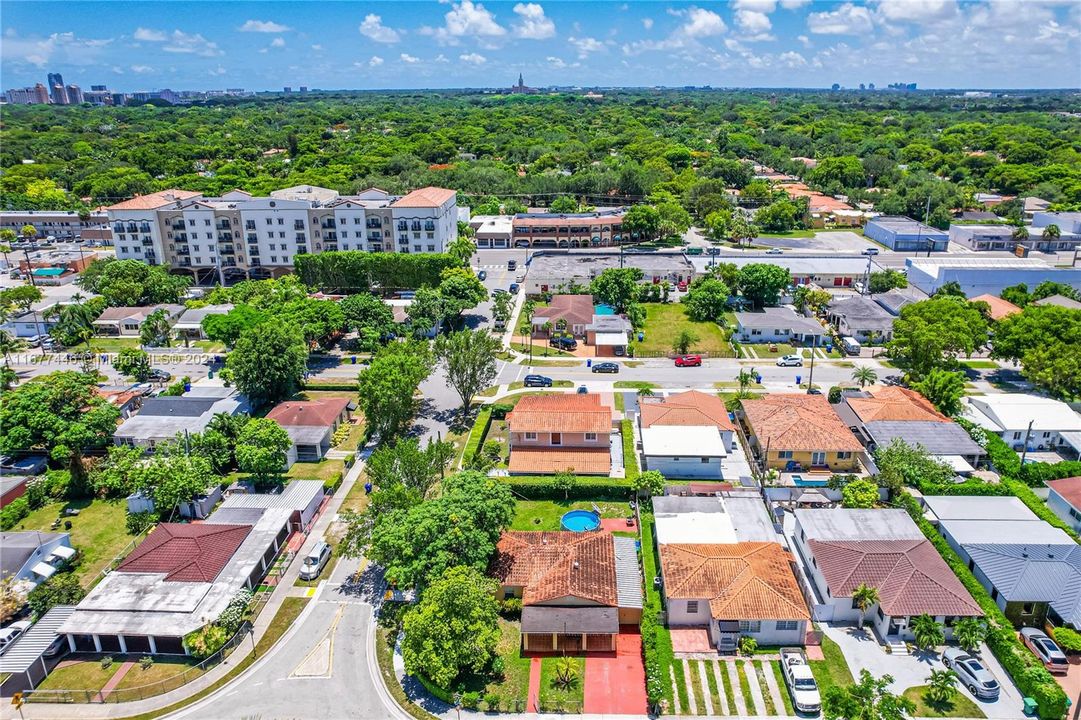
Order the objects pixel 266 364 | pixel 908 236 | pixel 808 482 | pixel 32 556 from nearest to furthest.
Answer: pixel 32 556 < pixel 808 482 < pixel 266 364 < pixel 908 236

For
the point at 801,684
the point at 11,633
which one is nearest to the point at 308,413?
the point at 11,633

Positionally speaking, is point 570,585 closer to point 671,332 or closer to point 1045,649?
point 1045,649

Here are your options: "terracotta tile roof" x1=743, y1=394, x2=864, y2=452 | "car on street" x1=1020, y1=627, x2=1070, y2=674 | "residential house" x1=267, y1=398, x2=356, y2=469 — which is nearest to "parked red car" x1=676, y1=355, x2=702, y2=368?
"terracotta tile roof" x1=743, y1=394, x2=864, y2=452

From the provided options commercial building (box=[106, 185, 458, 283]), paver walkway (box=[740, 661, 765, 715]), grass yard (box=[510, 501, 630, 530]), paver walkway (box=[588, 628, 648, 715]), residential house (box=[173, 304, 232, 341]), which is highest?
commercial building (box=[106, 185, 458, 283])

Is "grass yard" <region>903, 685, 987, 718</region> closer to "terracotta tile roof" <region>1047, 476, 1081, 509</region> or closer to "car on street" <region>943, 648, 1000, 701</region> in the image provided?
"car on street" <region>943, 648, 1000, 701</region>

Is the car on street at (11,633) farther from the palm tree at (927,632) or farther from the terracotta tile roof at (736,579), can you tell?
the palm tree at (927,632)

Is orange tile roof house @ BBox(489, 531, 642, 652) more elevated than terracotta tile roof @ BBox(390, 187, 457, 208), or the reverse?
terracotta tile roof @ BBox(390, 187, 457, 208)
